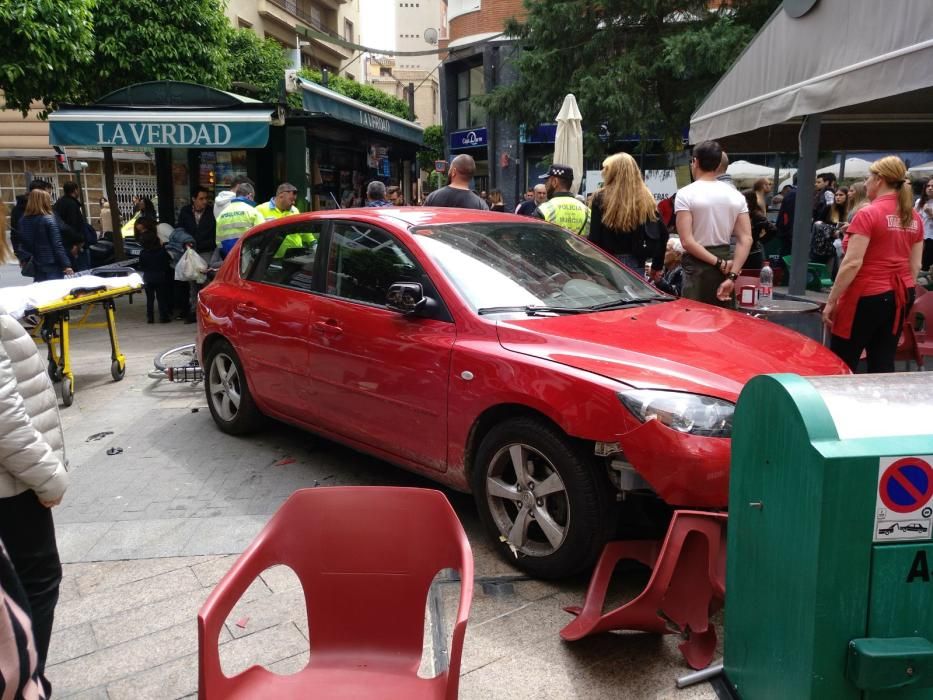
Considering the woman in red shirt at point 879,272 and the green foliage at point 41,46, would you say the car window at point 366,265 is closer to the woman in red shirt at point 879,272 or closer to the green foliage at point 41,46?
the woman in red shirt at point 879,272

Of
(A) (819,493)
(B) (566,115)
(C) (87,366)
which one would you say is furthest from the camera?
(B) (566,115)

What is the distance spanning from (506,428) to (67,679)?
1.93 metres

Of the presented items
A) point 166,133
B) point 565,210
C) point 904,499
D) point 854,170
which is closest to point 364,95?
point 854,170

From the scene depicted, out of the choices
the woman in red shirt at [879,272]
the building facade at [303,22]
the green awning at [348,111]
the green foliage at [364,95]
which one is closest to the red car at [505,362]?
the woman in red shirt at [879,272]

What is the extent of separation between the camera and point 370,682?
2.03m

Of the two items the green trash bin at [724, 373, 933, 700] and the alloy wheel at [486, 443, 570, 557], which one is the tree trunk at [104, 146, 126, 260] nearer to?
the alloy wheel at [486, 443, 570, 557]

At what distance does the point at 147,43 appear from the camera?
13695 millimetres

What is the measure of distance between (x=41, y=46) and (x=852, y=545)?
1106 centimetres

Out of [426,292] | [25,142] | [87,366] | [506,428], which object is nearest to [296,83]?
[87,366]

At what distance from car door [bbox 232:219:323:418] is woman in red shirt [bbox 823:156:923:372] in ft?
11.0

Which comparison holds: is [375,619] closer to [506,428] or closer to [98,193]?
[506,428]

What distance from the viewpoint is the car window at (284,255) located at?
4906 mm

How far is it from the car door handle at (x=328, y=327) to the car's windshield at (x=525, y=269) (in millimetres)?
686

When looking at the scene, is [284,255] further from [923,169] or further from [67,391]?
[923,169]
